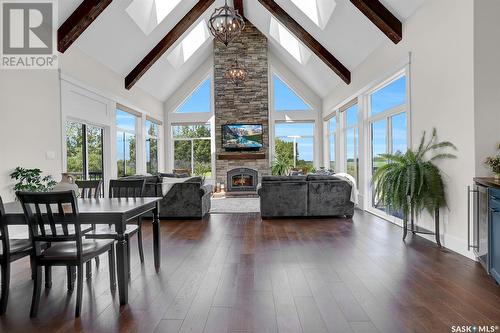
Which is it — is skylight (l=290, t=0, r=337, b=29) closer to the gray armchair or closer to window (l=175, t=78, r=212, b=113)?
the gray armchair

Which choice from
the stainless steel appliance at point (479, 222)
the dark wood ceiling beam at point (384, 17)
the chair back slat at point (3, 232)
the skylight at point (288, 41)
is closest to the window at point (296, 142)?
the skylight at point (288, 41)

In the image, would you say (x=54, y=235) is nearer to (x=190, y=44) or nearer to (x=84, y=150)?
(x=84, y=150)

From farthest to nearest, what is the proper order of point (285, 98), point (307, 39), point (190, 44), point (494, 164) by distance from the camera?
point (285, 98) < point (190, 44) < point (307, 39) < point (494, 164)

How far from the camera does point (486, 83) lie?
11.6 ft

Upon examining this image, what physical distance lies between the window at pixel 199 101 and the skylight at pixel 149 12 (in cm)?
445

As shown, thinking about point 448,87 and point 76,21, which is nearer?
point 448,87

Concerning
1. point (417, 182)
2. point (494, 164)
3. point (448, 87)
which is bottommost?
point (417, 182)

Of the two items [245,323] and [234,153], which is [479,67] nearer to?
[245,323]

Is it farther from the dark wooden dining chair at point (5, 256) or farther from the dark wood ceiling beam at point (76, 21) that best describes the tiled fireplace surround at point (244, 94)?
the dark wooden dining chair at point (5, 256)

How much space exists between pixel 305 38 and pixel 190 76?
17.3 ft

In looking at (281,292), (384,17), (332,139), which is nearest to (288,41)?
(332,139)

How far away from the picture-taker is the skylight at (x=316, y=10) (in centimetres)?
664

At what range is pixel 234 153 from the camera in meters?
11.4

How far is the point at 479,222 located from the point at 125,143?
8.03 metres
